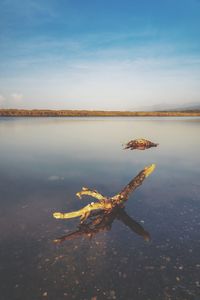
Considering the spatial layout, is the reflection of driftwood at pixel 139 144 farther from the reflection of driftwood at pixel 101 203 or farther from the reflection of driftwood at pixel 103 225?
the reflection of driftwood at pixel 103 225

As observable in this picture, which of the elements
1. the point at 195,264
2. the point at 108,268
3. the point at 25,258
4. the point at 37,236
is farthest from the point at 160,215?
the point at 25,258

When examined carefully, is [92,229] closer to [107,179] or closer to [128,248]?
[128,248]

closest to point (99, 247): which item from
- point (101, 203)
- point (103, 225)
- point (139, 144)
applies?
point (103, 225)

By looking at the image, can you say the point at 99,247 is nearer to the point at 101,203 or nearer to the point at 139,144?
the point at 101,203

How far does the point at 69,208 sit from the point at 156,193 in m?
5.45

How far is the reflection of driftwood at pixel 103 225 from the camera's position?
1009 cm

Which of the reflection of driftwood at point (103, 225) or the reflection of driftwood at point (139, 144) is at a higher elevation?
the reflection of driftwood at point (103, 225)

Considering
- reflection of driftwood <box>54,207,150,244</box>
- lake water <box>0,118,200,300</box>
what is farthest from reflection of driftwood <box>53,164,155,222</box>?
lake water <box>0,118,200,300</box>

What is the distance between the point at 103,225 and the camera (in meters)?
10.9

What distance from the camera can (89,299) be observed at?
6.94 meters

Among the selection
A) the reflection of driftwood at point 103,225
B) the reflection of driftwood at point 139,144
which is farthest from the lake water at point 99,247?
Result: the reflection of driftwood at point 139,144

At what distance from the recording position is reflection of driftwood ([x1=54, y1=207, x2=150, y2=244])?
1009 cm

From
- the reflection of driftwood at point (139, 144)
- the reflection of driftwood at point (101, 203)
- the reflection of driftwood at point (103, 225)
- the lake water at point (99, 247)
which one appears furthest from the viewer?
the reflection of driftwood at point (139, 144)

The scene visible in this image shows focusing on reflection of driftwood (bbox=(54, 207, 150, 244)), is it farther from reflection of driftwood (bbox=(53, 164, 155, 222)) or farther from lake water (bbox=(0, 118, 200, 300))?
reflection of driftwood (bbox=(53, 164, 155, 222))
